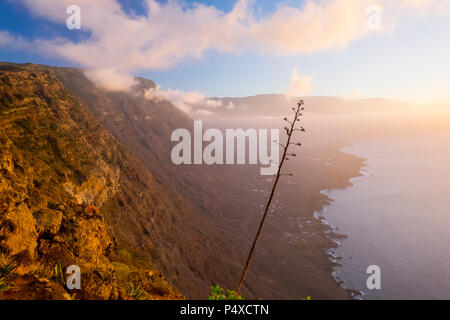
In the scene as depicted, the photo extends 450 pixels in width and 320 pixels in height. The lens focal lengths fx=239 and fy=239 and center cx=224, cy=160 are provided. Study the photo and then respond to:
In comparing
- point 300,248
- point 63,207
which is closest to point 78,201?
point 63,207

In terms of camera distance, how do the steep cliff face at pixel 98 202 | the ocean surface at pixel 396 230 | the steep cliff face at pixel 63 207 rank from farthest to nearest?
the ocean surface at pixel 396 230, the steep cliff face at pixel 98 202, the steep cliff face at pixel 63 207

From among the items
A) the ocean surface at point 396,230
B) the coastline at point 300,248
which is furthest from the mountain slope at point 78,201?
the ocean surface at point 396,230

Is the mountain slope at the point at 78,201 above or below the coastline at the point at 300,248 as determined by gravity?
above

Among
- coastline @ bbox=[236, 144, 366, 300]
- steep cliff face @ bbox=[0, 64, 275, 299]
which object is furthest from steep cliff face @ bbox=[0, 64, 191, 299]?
coastline @ bbox=[236, 144, 366, 300]

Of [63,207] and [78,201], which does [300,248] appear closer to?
[78,201]

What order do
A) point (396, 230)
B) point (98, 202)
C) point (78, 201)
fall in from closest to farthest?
point (78, 201)
point (98, 202)
point (396, 230)

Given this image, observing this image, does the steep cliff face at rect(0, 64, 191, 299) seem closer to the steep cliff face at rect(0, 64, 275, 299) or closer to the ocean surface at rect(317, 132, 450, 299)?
the steep cliff face at rect(0, 64, 275, 299)

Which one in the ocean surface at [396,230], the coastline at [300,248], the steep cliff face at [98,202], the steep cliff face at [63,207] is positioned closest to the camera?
the steep cliff face at [63,207]

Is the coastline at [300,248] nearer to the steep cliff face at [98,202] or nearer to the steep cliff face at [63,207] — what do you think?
the steep cliff face at [98,202]

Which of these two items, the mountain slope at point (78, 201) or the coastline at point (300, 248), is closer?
the mountain slope at point (78, 201)
